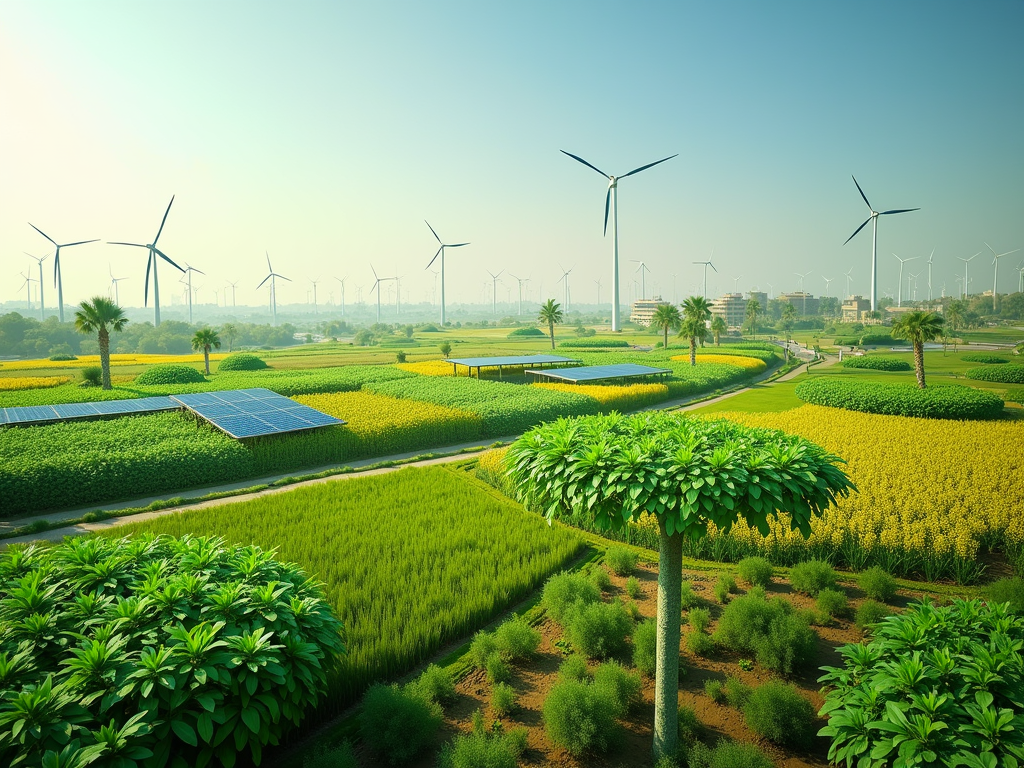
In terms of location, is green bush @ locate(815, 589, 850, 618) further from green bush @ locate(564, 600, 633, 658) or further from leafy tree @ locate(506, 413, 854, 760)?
leafy tree @ locate(506, 413, 854, 760)

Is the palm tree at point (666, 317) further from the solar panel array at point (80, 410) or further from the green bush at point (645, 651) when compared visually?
the green bush at point (645, 651)

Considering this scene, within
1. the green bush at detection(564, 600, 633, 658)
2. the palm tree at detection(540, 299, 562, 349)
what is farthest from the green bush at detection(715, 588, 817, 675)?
the palm tree at detection(540, 299, 562, 349)

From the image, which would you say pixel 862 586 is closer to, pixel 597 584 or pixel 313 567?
pixel 597 584

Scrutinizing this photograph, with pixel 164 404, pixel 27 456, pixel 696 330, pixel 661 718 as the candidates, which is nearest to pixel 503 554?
pixel 661 718

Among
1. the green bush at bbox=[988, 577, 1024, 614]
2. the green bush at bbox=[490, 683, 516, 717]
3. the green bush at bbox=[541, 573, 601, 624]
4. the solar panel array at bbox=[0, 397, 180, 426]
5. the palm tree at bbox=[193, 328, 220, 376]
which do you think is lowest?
the green bush at bbox=[490, 683, 516, 717]

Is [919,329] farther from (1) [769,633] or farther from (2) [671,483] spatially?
(2) [671,483]

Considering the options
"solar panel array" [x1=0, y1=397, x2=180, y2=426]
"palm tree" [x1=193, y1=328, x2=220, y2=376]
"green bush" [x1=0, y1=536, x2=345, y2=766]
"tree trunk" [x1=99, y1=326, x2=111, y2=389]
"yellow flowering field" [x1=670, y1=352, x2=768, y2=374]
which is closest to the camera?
"green bush" [x1=0, y1=536, x2=345, y2=766]

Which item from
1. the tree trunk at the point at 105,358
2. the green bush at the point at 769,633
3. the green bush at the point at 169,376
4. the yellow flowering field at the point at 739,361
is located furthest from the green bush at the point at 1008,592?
the tree trunk at the point at 105,358
